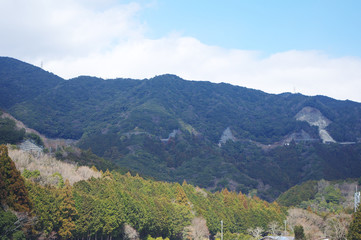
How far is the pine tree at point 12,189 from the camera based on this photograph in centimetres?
3747

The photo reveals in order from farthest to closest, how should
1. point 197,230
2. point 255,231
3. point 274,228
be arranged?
point 274,228
point 255,231
point 197,230

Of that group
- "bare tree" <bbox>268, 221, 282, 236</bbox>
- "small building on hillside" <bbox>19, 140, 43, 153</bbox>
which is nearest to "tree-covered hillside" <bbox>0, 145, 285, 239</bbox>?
"bare tree" <bbox>268, 221, 282, 236</bbox>

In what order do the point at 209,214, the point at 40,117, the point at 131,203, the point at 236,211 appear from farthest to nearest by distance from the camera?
the point at 40,117, the point at 236,211, the point at 209,214, the point at 131,203

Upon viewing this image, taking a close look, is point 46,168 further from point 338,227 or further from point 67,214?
point 338,227

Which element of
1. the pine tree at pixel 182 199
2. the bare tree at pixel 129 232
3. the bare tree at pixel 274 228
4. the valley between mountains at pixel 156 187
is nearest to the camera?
the valley between mountains at pixel 156 187

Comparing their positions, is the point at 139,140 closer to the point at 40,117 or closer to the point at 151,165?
the point at 151,165

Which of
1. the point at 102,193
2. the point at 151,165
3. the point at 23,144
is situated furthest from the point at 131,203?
the point at 151,165

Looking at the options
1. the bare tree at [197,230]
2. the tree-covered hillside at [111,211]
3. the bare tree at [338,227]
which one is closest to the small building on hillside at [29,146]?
the tree-covered hillside at [111,211]

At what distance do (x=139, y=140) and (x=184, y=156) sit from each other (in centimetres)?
1862

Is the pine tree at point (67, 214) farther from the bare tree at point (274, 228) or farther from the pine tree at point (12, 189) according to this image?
the bare tree at point (274, 228)

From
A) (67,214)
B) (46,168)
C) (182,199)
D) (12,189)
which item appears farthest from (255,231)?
(12,189)

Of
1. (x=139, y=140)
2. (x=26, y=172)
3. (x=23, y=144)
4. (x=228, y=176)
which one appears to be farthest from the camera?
(x=139, y=140)

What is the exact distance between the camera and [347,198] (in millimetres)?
107562

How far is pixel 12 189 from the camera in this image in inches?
1505
